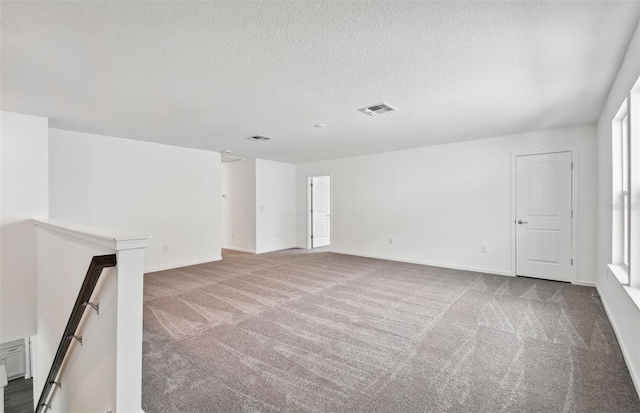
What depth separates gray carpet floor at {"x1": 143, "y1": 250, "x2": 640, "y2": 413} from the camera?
1.91 m

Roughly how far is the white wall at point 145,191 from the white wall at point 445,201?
320 centimetres

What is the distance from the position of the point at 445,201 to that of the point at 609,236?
2645 millimetres

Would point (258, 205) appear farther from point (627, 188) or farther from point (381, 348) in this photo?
point (627, 188)

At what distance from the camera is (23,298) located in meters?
3.54

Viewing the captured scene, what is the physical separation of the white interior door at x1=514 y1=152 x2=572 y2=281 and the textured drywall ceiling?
86cm

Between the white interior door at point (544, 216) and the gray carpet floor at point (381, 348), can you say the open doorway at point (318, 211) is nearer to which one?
the gray carpet floor at point (381, 348)

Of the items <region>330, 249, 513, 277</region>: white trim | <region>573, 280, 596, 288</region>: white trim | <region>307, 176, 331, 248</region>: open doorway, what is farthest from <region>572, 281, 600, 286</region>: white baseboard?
<region>307, 176, 331, 248</region>: open doorway

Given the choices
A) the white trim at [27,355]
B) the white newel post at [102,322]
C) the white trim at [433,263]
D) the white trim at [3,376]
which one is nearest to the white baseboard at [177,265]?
the white trim at [27,355]

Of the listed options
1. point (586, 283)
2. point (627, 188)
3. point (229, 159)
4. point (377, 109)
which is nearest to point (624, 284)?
point (627, 188)

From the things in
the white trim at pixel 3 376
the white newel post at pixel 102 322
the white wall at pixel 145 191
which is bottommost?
the white trim at pixel 3 376

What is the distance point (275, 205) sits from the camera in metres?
7.81

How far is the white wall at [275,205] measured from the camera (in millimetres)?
7359

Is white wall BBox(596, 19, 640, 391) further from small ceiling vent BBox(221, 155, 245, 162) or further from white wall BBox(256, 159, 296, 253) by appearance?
small ceiling vent BBox(221, 155, 245, 162)

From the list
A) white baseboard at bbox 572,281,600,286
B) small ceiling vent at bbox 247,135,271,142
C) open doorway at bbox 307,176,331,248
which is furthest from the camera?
open doorway at bbox 307,176,331,248
